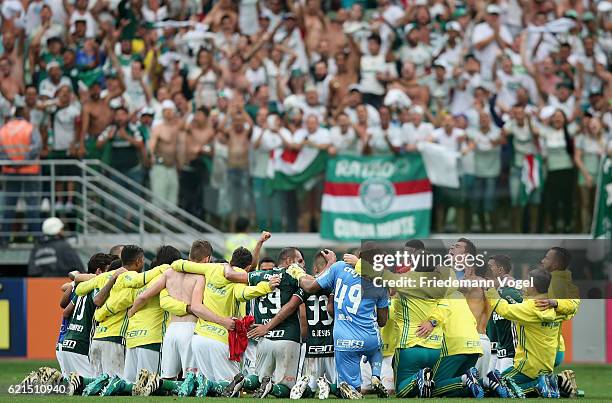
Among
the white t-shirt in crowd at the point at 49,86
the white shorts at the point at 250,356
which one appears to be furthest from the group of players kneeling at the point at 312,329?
the white t-shirt in crowd at the point at 49,86

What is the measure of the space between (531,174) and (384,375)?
7.33 metres

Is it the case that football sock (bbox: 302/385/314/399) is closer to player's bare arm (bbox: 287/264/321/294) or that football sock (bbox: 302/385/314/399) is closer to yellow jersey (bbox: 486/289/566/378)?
player's bare arm (bbox: 287/264/321/294)

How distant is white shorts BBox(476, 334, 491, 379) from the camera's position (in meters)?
17.2

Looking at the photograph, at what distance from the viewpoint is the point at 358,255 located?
17.0m

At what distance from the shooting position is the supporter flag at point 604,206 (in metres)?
23.2

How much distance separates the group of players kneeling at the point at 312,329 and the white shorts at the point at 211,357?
1 centimetres

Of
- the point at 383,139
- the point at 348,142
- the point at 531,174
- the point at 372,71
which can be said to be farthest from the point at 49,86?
the point at 531,174

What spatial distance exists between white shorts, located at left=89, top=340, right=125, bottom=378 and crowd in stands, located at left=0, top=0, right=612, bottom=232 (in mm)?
6652

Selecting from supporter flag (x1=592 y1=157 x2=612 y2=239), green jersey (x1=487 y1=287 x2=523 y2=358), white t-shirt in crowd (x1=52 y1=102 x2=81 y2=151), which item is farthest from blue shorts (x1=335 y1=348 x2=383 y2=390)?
white t-shirt in crowd (x1=52 y1=102 x2=81 y2=151)

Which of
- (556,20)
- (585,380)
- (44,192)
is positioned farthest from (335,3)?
(585,380)

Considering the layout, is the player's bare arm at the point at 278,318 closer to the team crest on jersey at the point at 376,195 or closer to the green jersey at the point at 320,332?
the green jersey at the point at 320,332

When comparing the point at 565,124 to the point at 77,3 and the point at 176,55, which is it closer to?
the point at 176,55

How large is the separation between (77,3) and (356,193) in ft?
20.8

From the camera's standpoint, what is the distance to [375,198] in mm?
24047
